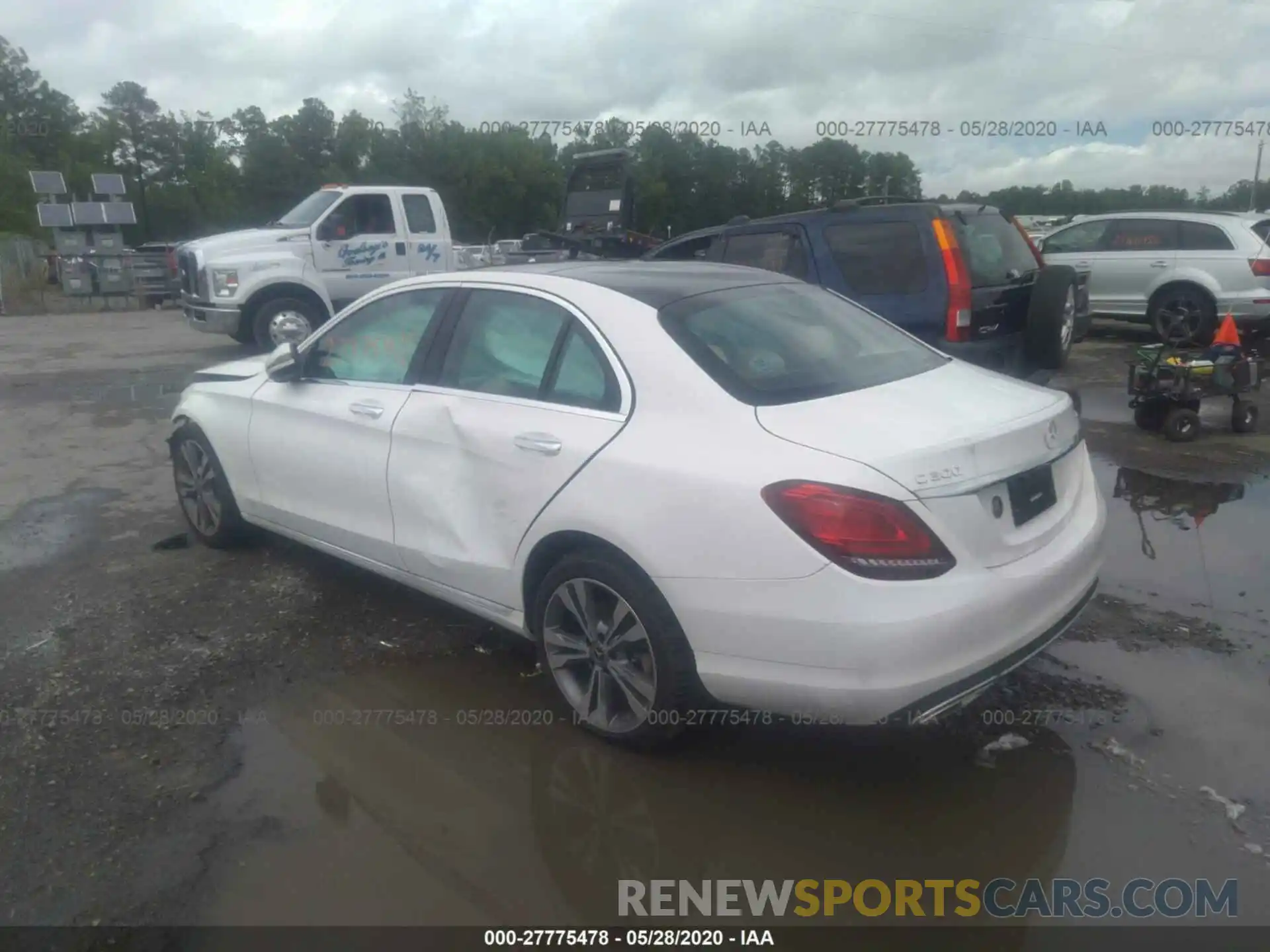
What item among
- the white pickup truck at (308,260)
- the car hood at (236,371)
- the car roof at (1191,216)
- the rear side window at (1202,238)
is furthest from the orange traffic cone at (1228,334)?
the white pickup truck at (308,260)

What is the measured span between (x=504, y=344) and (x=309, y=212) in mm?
10360

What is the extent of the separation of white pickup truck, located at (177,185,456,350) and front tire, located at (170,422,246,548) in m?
7.21

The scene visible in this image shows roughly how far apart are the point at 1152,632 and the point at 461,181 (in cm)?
4397

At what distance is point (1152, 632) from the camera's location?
14.1 feet

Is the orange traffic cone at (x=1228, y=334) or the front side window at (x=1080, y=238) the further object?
the front side window at (x=1080, y=238)

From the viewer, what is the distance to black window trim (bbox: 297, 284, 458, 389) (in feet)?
13.8

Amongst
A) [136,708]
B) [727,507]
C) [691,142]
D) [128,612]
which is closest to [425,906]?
[727,507]

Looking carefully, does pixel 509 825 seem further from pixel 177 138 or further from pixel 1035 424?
pixel 177 138

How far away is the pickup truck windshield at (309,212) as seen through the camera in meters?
13.0

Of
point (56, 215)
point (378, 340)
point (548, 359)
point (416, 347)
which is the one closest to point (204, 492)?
point (378, 340)

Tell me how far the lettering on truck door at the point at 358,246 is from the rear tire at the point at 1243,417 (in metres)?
9.43

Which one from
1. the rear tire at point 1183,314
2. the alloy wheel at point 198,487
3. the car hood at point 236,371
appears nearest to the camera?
the car hood at point 236,371

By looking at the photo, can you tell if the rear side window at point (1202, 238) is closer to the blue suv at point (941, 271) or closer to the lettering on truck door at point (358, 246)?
the blue suv at point (941, 271)

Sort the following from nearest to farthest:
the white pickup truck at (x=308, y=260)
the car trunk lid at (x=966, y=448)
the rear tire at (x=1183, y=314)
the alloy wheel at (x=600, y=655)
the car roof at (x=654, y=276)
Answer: the car trunk lid at (x=966, y=448) < the alloy wheel at (x=600, y=655) < the car roof at (x=654, y=276) < the rear tire at (x=1183, y=314) < the white pickup truck at (x=308, y=260)
